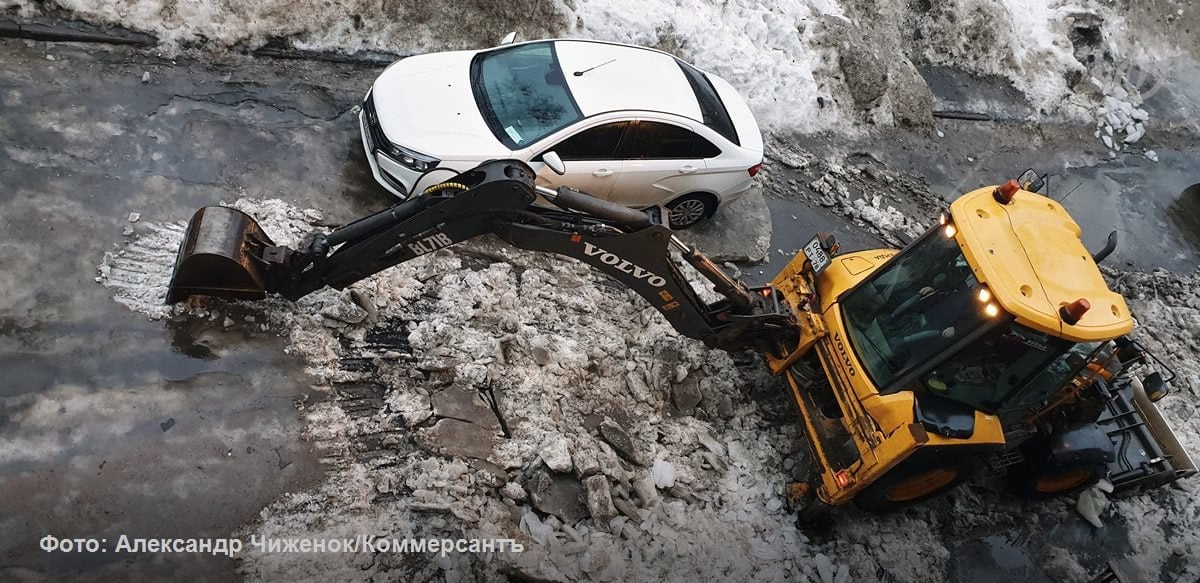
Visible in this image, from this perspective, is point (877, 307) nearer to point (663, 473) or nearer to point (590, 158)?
point (663, 473)

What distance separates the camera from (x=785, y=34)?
11516mm

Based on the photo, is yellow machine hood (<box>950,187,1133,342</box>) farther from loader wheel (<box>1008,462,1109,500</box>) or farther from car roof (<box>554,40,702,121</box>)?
car roof (<box>554,40,702,121</box>)

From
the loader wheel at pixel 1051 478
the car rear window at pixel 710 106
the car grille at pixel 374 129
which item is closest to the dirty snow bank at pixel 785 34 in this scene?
the car grille at pixel 374 129

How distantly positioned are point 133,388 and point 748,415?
521 cm

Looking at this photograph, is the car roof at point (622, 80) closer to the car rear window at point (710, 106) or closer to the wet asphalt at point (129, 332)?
the car rear window at point (710, 106)

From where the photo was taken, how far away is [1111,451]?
6801mm

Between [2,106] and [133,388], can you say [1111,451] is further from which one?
[2,106]

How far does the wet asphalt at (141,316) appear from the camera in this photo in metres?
4.95

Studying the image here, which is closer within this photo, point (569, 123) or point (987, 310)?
point (987, 310)

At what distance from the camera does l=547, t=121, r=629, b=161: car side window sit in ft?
25.0

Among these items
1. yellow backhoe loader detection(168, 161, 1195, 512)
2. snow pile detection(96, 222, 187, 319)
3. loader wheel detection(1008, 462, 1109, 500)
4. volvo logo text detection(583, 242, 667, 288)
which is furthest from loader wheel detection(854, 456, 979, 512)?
snow pile detection(96, 222, 187, 319)

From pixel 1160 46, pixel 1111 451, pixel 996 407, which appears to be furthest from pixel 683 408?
pixel 1160 46

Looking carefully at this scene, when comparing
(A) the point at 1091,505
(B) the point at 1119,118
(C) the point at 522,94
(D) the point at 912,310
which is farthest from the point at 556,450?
(B) the point at 1119,118

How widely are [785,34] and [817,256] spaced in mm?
6077
